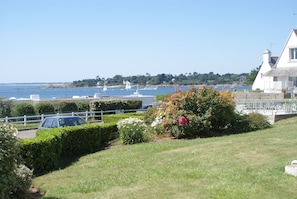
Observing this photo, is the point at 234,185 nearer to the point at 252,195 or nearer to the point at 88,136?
the point at 252,195

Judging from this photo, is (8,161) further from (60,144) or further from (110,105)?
(110,105)

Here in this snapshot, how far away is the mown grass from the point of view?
26.9 feet

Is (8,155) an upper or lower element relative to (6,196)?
upper

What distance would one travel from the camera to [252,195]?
7656 mm

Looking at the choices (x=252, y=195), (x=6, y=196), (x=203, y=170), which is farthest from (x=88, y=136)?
(x=252, y=195)

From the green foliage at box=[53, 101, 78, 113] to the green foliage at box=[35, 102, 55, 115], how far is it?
474 mm

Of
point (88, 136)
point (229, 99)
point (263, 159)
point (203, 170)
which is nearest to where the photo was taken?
point (203, 170)

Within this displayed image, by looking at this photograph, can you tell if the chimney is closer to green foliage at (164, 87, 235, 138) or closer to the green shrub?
the green shrub

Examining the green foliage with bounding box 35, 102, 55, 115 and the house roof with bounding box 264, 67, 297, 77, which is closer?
the green foliage with bounding box 35, 102, 55, 115

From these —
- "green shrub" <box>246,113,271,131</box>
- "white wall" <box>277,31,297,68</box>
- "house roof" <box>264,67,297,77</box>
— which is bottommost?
"green shrub" <box>246,113,271,131</box>

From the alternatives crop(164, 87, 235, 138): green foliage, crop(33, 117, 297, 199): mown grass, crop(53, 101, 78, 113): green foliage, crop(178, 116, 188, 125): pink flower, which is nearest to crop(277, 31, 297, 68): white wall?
crop(53, 101, 78, 113): green foliage

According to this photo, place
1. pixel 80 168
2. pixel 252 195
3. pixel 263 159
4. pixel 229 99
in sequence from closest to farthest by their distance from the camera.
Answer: pixel 252 195
pixel 263 159
pixel 80 168
pixel 229 99

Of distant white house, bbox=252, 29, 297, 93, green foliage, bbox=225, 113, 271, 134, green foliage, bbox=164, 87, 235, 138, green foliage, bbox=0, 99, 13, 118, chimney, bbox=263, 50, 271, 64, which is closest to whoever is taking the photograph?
green foliage, bbox=164, 87, 235, 138

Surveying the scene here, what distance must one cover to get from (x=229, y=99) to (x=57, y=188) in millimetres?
12154
